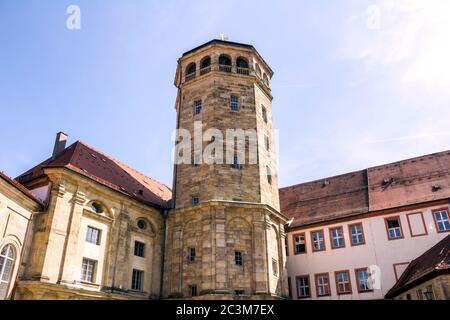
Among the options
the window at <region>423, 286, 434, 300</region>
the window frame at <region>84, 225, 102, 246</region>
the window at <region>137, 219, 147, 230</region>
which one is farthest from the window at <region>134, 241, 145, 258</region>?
the window at <region>423, 286, 434, 300</region>

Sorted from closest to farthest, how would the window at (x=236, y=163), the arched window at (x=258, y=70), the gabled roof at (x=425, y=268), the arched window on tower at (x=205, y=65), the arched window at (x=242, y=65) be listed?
the gabled roof at (x=425, y=268) < the window at (x=236, y=163) < the arched window on tower at (x=205, y=65) < the arched window at (x=242, y=65) < the arched window at (x=258, y=70)

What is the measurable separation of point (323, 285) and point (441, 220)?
8.28m

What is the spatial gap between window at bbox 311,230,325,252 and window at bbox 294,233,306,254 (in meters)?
0.69

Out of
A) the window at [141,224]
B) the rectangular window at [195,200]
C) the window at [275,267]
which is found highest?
the rectangular window at [195,200]

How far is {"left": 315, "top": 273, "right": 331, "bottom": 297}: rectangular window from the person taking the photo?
84.4 ft

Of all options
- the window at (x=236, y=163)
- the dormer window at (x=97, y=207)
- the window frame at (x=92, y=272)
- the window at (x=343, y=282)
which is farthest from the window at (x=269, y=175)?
the window frame at (x=92, y=272)

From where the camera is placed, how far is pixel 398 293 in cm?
2162

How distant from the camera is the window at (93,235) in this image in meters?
20.8

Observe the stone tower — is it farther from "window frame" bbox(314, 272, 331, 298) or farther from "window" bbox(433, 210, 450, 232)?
"window" bbox(433, 210, 450, 232)

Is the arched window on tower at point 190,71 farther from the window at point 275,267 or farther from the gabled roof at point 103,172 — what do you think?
the window at point 275,267

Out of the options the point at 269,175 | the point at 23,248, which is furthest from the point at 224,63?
the point at 23,248

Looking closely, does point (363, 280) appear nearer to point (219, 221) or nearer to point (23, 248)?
point (219, 221)

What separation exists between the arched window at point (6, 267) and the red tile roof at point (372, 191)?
1828cm
